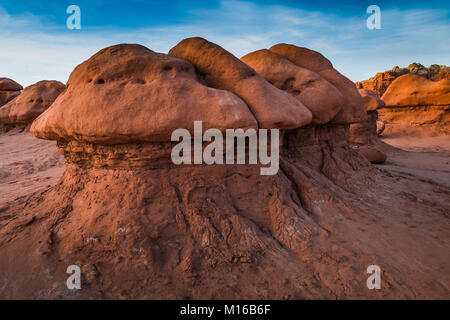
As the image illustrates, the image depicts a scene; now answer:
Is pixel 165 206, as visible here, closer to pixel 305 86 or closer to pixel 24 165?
pixel 305 86

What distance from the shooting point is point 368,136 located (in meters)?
8.54

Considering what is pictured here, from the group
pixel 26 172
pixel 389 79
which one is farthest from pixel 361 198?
pixel 389 79

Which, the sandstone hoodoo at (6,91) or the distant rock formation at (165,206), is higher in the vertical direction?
the sandstone hoodoo at (6,91)

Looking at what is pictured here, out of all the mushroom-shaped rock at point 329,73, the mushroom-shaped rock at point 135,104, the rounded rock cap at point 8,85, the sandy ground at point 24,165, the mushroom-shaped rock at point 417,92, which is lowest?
the sandy ground at point 24,165

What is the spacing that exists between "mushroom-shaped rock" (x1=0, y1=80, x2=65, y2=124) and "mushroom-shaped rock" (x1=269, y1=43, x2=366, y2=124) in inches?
329

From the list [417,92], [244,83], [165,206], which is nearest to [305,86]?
[244,83]

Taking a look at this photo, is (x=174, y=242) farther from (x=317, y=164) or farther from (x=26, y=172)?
(x=26, y=172)

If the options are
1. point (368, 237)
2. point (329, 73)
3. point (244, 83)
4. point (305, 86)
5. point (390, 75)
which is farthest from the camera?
point (390, 75)

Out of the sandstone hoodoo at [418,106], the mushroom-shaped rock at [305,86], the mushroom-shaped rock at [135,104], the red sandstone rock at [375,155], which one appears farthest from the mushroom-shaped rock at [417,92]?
the mushroom-shaped rock at [135,104]

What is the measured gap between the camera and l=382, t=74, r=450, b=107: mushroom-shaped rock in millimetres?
10734

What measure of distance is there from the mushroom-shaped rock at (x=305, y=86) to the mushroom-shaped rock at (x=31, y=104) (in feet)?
27.4

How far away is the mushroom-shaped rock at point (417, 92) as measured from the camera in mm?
10734

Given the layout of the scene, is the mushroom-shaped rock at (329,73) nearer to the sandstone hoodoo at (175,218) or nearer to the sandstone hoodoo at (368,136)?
the sandstone hoodoo at (175,218)

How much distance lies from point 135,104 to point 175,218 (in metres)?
1.15
